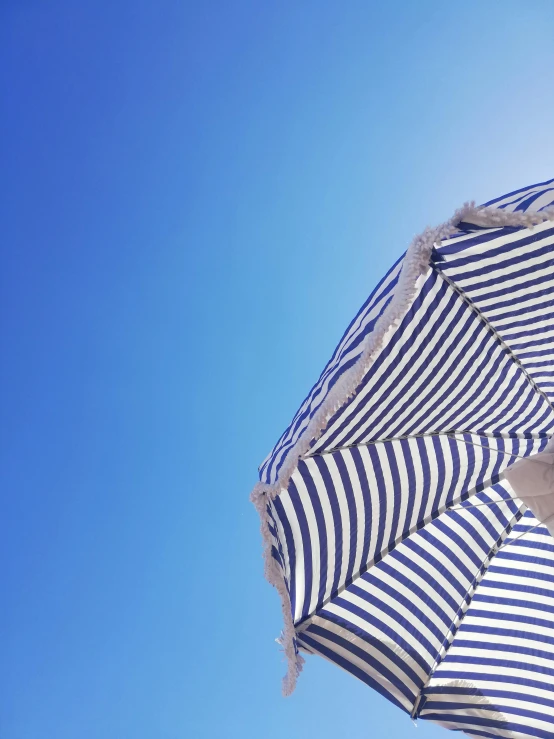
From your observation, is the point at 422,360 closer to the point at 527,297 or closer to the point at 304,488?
the point at 527,297

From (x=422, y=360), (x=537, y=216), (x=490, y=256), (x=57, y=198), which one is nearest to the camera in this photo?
(x=537, y=216)

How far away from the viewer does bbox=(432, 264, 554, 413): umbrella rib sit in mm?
1974

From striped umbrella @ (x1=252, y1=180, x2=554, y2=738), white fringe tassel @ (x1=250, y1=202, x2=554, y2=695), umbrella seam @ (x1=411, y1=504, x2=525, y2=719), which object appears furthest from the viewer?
umbrella seam @ (x1=411, y1=504, x2=525, y2=719)

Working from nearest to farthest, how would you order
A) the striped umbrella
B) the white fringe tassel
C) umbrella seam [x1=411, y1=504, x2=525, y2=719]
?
the white fringe tassel < the striped umbrella < umbrella seam [x1=411, y1=504, x2=525, y2=719]

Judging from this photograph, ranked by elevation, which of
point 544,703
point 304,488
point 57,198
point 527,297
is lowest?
point 544,703

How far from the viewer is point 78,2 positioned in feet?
13.9

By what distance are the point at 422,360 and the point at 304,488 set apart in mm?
685

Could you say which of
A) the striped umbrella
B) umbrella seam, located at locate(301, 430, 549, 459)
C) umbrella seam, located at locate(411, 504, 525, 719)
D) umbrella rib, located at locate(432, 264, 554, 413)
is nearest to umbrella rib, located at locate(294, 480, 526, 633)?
the striped umbrella

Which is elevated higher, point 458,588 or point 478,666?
point 458,588

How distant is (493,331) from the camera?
2279 mm

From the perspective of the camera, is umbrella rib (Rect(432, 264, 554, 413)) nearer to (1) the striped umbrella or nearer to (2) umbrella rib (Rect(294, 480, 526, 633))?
(1) the striped umbrella

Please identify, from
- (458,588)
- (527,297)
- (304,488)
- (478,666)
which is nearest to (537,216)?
(527,297)

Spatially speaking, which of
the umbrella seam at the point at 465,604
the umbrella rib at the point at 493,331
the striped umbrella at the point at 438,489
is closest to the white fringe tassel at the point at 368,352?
the striped umbrella at the point at 438,489

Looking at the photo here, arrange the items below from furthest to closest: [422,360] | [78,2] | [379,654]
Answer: [78,2]
[379,654]
[422,360]
